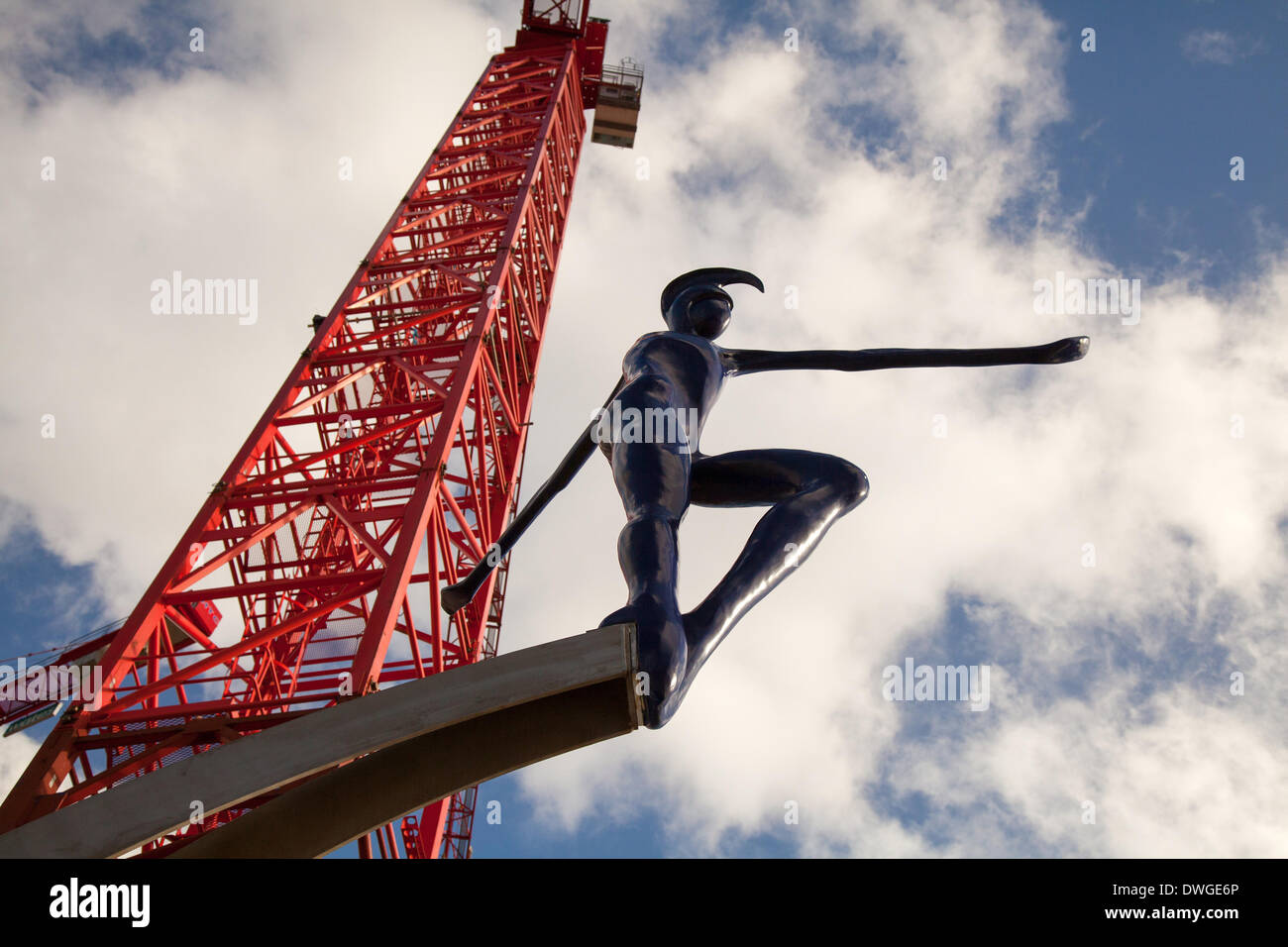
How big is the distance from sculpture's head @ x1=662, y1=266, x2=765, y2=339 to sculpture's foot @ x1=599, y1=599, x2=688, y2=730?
6.51ft

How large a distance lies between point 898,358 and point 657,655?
207 cm

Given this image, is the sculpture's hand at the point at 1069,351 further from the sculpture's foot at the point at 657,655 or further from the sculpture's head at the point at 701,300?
the sculpture's foot at the point at 657,655

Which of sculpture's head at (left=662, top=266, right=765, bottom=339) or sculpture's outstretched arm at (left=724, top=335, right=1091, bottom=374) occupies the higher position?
sculpture's head at (left=662, top=266, right=765, bottom=339)

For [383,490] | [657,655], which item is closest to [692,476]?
[657,655]

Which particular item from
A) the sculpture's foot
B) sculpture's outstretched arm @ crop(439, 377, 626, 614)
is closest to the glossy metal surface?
the sculpture's foot

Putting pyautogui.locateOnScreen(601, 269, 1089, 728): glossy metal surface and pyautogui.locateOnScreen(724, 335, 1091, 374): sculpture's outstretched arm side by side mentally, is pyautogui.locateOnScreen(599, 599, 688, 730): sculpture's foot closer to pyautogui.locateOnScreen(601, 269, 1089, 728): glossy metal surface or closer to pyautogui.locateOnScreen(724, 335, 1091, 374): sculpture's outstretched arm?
pyautogui.locateOnScreen(601, 269, 1089, 728): glossy metal surface

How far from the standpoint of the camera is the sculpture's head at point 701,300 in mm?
5172

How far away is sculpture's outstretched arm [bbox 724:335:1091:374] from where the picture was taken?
459 cm

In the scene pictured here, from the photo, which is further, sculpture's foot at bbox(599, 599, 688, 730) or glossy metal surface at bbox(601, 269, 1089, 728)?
glossy metal surface at bbox(601, 269, 1089, 728)

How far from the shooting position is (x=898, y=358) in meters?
4.80

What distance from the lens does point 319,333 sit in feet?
51.1

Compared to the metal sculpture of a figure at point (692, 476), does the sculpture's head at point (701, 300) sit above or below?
above

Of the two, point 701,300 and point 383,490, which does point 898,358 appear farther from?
point 383,490

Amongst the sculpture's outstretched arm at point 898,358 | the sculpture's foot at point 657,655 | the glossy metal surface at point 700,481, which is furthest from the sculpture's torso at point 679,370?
the sculpture's foot at point 657,655
